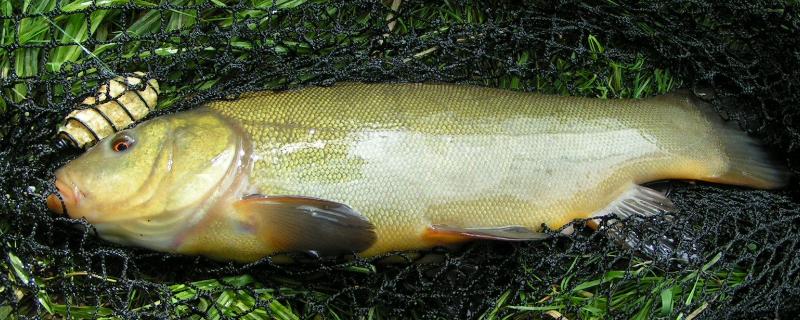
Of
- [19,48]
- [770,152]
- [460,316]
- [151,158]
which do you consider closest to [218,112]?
[151,158]

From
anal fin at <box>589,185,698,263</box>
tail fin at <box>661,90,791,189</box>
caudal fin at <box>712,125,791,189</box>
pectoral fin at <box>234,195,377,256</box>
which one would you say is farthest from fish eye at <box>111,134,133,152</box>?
caudal fin at <box>712,125,791,189</box>

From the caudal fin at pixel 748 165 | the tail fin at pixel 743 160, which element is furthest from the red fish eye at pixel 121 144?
the caudal fin at pixel 748 165

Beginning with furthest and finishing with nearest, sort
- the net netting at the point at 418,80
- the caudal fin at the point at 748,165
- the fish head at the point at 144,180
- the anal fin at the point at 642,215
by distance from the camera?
the caudal fin at the point at 748,165, the anal fin at the point at 642,215, the net netting at the point at 418,80, the fish head at the point at 144,180

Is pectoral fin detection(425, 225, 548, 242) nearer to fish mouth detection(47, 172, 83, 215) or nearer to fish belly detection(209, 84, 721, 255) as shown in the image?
fish belly detection(209, 84, 721, 255)

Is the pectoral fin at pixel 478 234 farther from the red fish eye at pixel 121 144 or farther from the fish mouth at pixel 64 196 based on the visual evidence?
the fish mouth at pixel 64 196

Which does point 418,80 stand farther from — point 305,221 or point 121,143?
point 121,143

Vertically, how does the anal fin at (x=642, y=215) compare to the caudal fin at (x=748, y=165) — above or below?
below

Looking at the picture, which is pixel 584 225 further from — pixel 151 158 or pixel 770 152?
pixel 151 158
